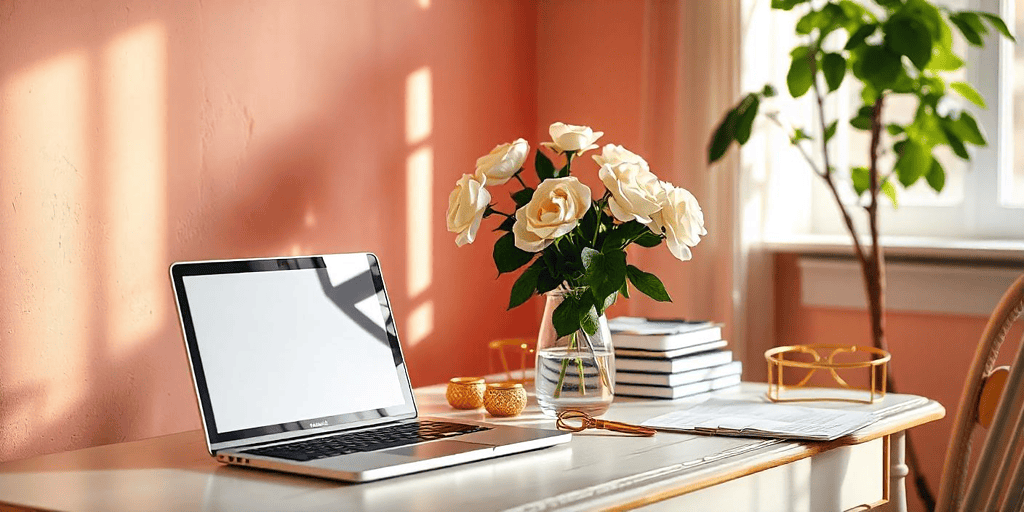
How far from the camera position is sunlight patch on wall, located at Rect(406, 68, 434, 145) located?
2.83 meters

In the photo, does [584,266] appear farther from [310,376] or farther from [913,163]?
[913,163]

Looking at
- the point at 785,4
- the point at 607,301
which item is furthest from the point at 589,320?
the point at 785,4

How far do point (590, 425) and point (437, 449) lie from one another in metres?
0.29

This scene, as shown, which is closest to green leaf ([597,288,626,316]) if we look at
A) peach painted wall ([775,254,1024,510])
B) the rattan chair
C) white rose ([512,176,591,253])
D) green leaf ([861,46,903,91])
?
white rose ([512,176,591,253])

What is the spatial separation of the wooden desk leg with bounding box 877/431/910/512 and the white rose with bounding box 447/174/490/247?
71 centimetres

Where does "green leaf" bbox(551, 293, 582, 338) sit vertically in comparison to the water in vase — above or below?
above

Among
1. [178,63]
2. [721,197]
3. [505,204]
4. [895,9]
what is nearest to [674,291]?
[721,197]

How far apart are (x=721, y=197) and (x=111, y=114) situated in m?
1.45

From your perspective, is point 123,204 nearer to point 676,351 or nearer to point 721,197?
point 676,351

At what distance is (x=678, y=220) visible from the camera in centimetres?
163

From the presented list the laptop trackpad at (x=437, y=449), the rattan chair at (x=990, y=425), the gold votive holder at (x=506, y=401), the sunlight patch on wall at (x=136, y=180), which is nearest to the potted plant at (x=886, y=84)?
the rattan chair at (x=990, y=425)

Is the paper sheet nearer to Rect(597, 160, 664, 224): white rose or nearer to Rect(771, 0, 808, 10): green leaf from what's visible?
Rect(597, 160, 664, 224): white rose

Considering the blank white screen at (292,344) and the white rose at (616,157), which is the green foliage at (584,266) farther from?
the blank white screen at (292,344)

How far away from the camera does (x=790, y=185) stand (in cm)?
299
